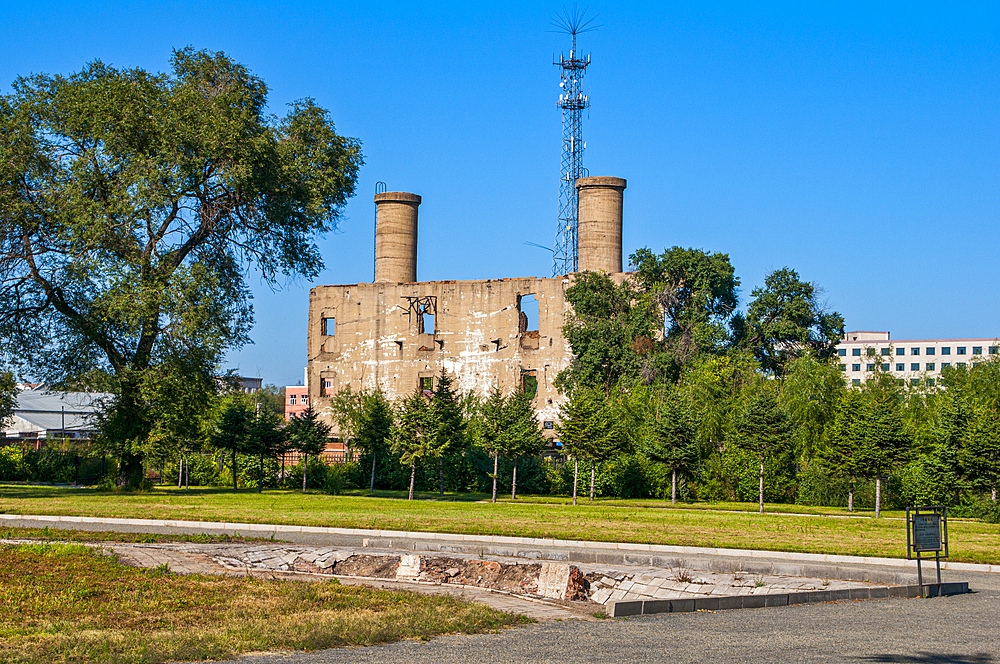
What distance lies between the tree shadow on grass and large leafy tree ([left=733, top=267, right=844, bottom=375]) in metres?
45.3

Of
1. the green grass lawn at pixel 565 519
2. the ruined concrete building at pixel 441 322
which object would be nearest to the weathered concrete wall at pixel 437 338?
the ruined concrete building at pixel 441 322

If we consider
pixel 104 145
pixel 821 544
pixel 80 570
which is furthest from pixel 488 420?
pixel 80 570

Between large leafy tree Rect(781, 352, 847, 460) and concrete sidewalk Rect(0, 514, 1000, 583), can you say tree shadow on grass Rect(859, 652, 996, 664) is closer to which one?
concrete sidewalk Rect(0, 514, 1000, 583)

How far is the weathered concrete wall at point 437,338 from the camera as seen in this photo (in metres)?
54.7

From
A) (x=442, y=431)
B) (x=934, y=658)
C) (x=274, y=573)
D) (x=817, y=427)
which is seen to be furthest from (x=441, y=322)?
(x=934, y=658)

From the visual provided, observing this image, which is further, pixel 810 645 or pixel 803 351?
pixel 803 351

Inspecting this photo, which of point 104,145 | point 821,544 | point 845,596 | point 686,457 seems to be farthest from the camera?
point 686,457

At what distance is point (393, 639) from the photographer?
9820mm

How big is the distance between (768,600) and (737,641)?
2.61 m

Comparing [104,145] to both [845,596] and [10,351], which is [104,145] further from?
[845,596]

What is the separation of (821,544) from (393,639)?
1142 cm

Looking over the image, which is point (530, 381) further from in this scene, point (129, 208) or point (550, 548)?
point (550, 548)

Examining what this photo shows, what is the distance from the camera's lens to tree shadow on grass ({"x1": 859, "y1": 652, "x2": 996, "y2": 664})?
28.8 ft

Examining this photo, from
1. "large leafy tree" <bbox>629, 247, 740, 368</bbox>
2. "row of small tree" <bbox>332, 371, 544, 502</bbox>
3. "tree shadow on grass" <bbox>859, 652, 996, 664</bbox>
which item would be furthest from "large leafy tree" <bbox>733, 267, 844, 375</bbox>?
"tree shadow on grass" <bbox>859, 652, 996, 664</bbox>
